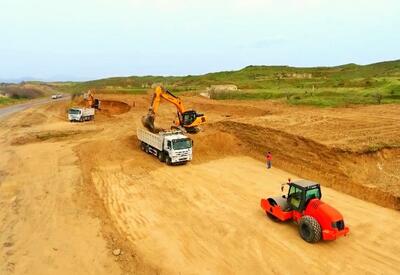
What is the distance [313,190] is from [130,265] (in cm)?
753

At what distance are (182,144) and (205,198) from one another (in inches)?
251

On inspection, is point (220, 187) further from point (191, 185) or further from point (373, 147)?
point (373, 147)

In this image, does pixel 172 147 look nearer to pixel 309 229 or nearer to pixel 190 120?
pixel 190 120

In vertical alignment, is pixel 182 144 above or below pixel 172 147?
above

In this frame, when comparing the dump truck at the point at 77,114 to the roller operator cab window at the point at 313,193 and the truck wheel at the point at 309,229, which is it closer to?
the roller operator cab window at the point at 313,193

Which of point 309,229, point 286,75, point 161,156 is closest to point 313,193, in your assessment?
point 309,229

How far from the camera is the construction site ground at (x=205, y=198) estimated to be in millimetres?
15039

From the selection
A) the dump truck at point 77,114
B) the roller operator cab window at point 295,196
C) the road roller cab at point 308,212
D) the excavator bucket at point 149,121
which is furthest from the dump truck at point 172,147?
the dump truck at point 77,114

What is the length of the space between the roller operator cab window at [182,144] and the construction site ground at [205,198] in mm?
1298

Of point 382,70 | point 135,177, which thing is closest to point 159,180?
point 135,177

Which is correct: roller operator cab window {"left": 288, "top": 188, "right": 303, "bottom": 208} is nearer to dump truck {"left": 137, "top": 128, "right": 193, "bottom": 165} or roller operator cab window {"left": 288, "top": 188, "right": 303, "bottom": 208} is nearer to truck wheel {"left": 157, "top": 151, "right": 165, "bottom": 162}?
dump truck {"left": 137, "top": 128, "right": 193, "bottom": 165}

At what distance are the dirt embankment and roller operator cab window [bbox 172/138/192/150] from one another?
5239mm

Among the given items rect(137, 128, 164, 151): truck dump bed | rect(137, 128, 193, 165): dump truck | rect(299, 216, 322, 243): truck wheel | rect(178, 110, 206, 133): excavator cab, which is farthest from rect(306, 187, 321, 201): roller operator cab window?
rect(178, 110, 206, 133): excavator cab

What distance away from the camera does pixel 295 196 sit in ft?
55.4
